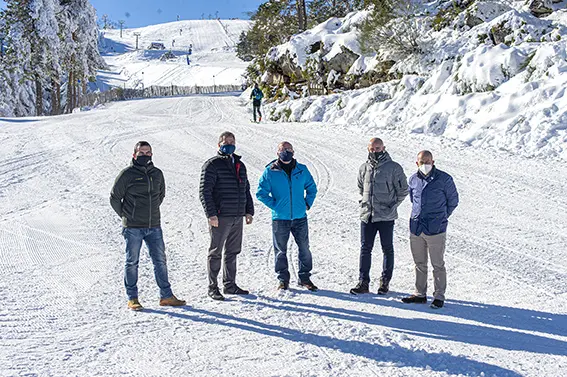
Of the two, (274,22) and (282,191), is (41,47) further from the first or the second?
(282,191)

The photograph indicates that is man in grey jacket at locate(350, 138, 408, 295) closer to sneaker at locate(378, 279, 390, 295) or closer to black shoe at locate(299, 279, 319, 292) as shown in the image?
sneaker at locate(378, 279, 390, 295)

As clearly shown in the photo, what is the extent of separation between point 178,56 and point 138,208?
12748 centimetres

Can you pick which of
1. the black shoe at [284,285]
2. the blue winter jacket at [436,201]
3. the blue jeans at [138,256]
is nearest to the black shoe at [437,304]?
the blue winter jacket at [436,201]

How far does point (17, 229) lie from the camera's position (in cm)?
870

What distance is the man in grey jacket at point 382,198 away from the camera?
5.82 m

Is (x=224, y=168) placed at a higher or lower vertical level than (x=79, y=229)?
higher

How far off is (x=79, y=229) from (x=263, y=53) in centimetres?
3245

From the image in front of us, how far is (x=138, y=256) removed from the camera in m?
5.50

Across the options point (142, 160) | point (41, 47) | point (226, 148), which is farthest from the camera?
point (41, 47)

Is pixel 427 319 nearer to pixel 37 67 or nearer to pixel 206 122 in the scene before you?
pixel 206 122

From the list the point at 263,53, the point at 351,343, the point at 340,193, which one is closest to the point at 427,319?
the point at 351,343

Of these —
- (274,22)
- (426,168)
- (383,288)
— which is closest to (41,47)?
(274,22)

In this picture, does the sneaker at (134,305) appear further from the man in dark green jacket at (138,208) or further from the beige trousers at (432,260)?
the beige trousers at (432,260)

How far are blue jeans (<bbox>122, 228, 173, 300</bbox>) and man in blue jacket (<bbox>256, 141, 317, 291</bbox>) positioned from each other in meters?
1.24
